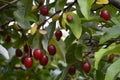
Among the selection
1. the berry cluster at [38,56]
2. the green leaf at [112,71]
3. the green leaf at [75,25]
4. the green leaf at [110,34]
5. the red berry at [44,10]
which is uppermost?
the red berry at [44,10]

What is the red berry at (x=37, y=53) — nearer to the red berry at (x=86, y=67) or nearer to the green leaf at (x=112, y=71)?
the red berry at (x=86, y=67)

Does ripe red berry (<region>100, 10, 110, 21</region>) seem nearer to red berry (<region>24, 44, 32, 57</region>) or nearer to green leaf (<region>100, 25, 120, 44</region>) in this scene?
green leaf (<region>100, 25, 120, 44</region>)

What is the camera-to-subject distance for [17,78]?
1.81 m

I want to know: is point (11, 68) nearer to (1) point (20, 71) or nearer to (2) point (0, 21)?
(1) point (20, 71)

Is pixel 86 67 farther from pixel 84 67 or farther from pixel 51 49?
pixel 51 49

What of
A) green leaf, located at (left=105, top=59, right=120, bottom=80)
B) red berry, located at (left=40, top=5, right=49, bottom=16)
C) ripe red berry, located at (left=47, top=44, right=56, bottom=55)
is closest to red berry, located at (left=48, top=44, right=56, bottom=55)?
ripe red berry, located at (left=47, top=44, right=56, bottom=55)

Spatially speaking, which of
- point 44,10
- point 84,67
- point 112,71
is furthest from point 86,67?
point 112,71

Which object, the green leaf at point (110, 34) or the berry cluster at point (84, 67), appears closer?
the green leaf at point (110, 34)

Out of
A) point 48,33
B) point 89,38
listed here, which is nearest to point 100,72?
point 89,38

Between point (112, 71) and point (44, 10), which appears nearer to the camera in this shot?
point (112, 71)

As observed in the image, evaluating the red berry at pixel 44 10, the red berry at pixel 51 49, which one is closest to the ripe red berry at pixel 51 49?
the red berry at pixel 51 49


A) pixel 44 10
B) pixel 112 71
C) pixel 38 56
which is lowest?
pixel 112 71

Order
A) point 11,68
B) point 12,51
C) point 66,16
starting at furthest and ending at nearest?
point 11,68 < point 12,51 < point 66,16

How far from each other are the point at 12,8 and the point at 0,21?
75 millimetres
